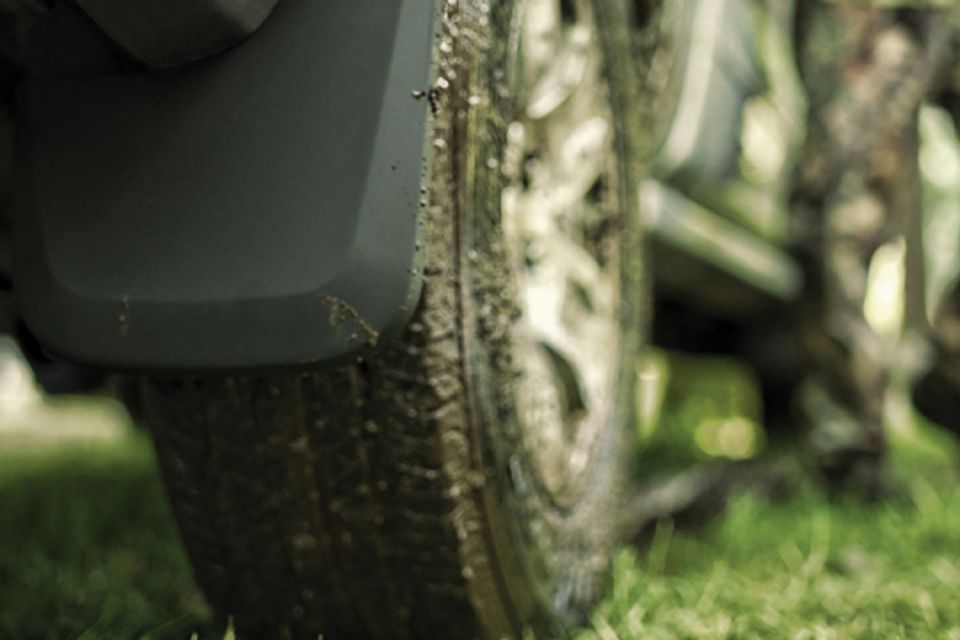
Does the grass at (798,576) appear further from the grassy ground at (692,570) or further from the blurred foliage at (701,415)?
the blurred foliage at (701,415)

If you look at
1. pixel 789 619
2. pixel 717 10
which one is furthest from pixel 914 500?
pixel 717 10

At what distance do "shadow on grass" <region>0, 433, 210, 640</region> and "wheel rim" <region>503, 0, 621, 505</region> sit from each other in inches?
17.4

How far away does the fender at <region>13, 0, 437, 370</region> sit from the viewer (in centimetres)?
81

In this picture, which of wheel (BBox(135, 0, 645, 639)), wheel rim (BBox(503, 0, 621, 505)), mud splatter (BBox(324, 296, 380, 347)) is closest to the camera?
mud splatter (BBox(324, 296, 380, 347))

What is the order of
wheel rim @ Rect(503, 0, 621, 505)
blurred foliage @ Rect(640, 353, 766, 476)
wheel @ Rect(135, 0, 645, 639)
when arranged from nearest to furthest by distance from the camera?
wheel @ Rect(135, 0, 645, 639) → wheel rim @ Rect(503, 0, 621, 505) → blurred foliage @ Rect(640, 353, 766, 476)

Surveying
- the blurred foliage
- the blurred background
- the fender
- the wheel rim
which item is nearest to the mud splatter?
the fender

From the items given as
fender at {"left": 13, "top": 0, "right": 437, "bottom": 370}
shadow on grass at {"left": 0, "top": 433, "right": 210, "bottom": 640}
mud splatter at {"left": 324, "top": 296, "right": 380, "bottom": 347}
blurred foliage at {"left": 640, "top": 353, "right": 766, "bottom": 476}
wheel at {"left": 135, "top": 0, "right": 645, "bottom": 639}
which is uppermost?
fender at {"left": 13, "top": 0, "right": 437, "bottom": 370}

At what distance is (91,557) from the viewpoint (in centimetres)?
155

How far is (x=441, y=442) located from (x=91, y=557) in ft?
2.79

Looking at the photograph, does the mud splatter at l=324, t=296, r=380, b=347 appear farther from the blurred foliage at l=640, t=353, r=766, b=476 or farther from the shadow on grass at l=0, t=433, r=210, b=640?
the blurred foliage at l=640, t=353, r=766, b=476

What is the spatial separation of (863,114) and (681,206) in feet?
1.39

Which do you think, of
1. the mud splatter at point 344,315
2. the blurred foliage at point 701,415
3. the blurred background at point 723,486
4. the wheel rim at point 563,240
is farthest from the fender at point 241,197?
the blurred foliage at point 701,415

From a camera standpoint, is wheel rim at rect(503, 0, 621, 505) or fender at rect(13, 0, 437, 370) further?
wheel rim at rect(503, 0, 621, 505)

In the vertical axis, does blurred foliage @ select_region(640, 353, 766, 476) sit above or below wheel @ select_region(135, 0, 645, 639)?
below
